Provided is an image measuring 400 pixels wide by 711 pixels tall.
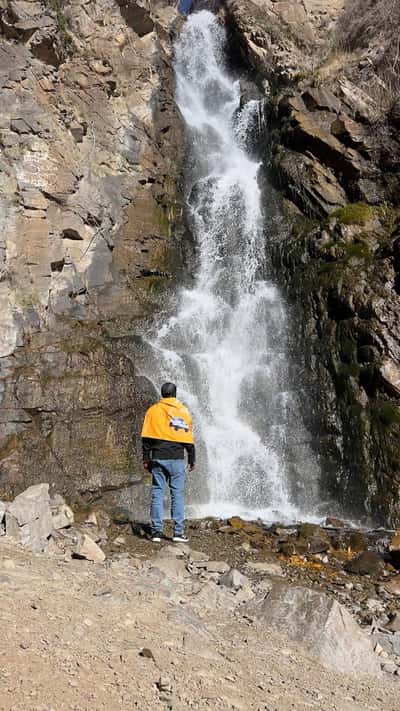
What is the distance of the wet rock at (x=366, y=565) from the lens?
260 inches

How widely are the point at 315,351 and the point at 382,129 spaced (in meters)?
7.71

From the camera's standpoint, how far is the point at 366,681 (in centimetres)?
335

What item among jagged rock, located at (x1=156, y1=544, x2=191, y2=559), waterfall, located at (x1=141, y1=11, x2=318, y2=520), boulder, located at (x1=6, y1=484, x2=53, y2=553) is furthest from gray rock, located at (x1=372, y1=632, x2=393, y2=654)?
waterfall, located at (x1=141, y1=11, x2=318, y2=520)

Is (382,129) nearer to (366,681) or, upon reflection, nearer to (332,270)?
(332,270)

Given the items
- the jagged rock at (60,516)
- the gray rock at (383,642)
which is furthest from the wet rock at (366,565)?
the jagged rock at (60,516)

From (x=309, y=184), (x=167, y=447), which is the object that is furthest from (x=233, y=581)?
(x=309, y=184)

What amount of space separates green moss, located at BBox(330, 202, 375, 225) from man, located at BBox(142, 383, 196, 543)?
9698mm

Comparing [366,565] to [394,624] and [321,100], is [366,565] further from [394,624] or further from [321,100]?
[321,100]

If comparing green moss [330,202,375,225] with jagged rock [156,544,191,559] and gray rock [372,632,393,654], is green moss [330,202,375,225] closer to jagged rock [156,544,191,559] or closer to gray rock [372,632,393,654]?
jagged rock [156,544,191,559]

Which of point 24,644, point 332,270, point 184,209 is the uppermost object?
point 184,209

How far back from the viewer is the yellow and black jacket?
6.22 metres

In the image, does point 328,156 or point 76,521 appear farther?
point 328,156

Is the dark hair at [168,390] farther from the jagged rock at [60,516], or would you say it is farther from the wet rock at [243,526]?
the wet rock at [243,526]

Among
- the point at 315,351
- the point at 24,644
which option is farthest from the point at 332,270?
the point at 24,644
